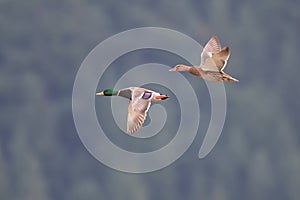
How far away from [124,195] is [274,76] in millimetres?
14363

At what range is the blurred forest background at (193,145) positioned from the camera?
158 feet

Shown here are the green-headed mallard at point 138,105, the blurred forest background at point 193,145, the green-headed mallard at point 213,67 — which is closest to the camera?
the green-headed mallard at point 138,105

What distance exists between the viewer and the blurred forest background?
48.0 meters

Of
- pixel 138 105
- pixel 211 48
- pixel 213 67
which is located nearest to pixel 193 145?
pixel 211 48

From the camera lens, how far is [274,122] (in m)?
52.7

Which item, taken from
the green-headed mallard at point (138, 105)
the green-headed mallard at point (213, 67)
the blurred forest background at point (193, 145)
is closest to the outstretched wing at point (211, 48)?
the green-headed mallard at point (213, 67)

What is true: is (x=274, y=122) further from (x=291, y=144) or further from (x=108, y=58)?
(x=108, y=58)

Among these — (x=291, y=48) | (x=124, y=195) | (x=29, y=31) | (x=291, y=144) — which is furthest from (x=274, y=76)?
(x=124, y=195)

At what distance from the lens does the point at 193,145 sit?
156 feet

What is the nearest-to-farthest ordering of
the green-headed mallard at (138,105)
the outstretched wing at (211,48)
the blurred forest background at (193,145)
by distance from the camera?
the green-headed mallard at (138,105) < the outstretched wing at (211,48) < the blurred forest background at (193,145)

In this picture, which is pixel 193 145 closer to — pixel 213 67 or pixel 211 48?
pixel 211 48

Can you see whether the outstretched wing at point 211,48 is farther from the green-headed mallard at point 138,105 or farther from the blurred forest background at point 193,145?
the blurred forest background at point 193,145

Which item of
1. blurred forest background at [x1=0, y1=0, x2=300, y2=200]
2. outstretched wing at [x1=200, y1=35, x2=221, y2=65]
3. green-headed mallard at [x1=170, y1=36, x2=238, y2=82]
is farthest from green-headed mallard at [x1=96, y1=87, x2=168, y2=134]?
blurred forest background at [x1=0, y1=0, x2=300, y2=200]

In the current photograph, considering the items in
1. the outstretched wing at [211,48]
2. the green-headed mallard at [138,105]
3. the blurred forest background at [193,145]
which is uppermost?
the blurred forest background at [193,145]
